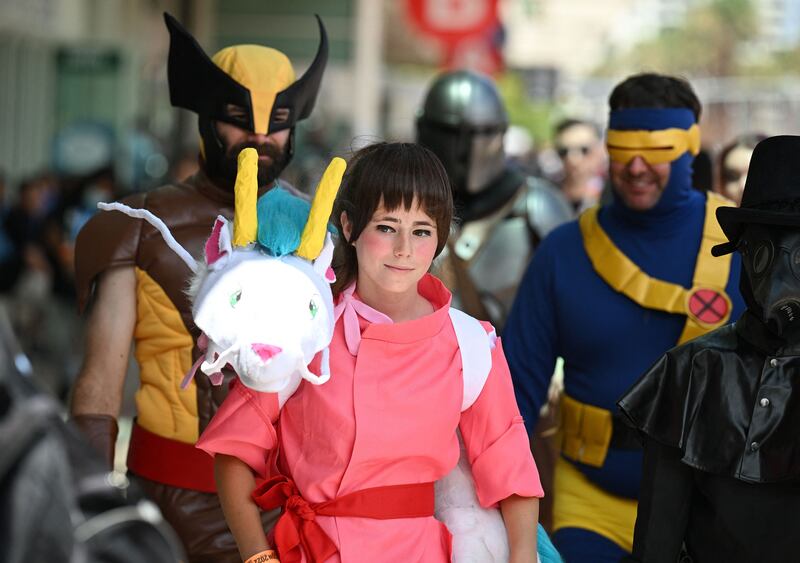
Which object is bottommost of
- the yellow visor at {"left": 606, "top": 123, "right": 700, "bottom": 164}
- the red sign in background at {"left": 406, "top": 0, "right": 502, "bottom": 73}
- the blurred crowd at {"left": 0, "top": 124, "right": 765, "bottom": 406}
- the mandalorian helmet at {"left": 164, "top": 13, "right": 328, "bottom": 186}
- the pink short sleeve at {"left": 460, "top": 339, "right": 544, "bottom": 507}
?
the blurred crowd at {"left": 0, "top": 124, "right": 765, "bottom": 406}

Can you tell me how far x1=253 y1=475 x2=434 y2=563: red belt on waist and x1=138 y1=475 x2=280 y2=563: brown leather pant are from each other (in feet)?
2.89

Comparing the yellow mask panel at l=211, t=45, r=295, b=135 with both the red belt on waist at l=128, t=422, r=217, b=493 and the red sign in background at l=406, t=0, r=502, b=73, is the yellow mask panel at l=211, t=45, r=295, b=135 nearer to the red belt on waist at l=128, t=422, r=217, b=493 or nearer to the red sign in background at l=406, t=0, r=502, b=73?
the red belt on waist at l=128, t=422, r=217, b=493

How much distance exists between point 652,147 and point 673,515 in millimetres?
1660

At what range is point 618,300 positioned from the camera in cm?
480

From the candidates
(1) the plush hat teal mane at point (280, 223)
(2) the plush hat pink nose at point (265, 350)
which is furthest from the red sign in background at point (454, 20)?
(2) the plush hat pink nose at point (265, 350)

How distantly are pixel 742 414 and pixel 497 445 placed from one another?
61 centimetres

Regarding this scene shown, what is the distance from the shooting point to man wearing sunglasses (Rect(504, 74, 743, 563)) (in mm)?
4652

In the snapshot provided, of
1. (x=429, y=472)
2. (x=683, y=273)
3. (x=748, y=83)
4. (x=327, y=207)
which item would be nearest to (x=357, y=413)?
(x=429, y=472)

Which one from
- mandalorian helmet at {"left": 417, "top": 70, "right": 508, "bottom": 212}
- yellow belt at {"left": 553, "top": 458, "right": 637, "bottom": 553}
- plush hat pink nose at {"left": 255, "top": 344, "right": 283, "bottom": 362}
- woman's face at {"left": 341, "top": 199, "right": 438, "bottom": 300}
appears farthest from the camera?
mandalorian helmet at {"left": 417, "top": 70, "right": 508, "bottom": 212}

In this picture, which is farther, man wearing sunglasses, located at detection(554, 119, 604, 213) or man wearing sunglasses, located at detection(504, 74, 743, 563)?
man wearing sunglasses, located at detection(554, 119, 604, 213)

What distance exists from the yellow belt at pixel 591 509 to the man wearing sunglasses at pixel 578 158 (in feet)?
18.6

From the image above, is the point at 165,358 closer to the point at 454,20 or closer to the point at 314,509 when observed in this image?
the point at 314,509

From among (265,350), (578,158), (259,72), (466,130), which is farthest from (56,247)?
(265,350)

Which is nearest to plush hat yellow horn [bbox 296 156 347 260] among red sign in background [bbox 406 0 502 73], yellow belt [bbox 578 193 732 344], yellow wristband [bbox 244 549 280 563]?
yellow wristband [bbox 244 549 280 563]
